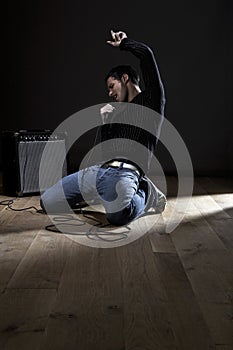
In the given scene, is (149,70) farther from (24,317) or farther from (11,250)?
(24,317)

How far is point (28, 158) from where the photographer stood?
11.1ft

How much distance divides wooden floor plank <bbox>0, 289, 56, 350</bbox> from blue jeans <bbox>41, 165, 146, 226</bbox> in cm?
97

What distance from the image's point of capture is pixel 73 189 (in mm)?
2867

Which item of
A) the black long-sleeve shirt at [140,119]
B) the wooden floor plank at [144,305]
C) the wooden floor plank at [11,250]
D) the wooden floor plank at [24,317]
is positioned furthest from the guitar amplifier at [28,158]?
the wooden floor plank at [24,317]

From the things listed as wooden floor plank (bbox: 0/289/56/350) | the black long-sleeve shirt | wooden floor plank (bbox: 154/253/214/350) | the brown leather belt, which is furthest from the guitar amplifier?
wooden floor plank (bbox: 0/289/56/350)

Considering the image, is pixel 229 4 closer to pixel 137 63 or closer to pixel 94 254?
pixel 137 63

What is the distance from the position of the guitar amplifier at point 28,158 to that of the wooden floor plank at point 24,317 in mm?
1893

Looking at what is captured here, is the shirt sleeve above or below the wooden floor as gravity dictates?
above

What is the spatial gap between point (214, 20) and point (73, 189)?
251 centimetres

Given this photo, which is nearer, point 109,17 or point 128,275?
point 128,275

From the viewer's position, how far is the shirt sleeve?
2569 millimetres

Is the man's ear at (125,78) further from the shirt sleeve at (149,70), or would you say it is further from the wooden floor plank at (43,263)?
the wooden floor plank at (43,263)

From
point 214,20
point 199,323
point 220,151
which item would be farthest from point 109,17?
point 199,323

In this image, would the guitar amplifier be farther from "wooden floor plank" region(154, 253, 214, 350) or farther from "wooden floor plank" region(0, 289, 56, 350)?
"wooden floor plank" region(0, 289, 56, 350)
